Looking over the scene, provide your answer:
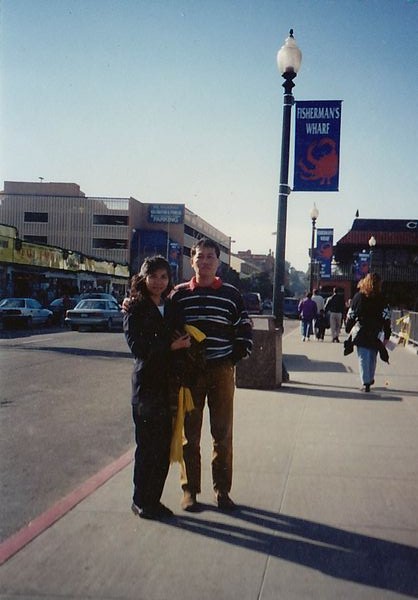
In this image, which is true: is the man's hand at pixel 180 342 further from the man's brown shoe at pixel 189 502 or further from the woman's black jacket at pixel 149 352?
the man's brown shoe at pixel 189 502

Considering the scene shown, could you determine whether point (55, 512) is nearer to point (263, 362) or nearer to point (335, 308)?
point (263, 362)

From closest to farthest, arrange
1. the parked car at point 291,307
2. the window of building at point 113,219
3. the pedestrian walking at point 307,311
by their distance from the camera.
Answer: the pedestrian walking at point 307,311 → the parked car at point 291,307 → the window of building at point 113,219

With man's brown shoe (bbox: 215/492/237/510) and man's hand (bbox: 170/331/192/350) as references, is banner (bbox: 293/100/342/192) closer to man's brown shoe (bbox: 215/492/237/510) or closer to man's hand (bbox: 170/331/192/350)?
man's hand (bbox: 170/331/192/350)

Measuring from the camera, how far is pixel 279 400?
7.96m

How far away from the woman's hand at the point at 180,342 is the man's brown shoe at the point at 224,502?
3.56 ft

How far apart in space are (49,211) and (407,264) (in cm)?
4195

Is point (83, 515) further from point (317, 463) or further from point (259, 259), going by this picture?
point (259, 259)

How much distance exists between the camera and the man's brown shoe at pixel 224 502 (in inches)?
158

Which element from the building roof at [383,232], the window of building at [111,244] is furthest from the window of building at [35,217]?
the building roof at [383,232]

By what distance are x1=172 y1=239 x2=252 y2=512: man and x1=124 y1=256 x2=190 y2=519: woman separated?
0.77 feet

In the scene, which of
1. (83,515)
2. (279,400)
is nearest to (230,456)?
(83,515)

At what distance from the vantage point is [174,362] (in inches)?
152

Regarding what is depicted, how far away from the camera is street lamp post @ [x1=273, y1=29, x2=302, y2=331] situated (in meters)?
9.02

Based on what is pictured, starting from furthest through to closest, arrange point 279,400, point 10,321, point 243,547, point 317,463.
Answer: point 10,321 → point 279,400 → point 317,463 → point 243,547
